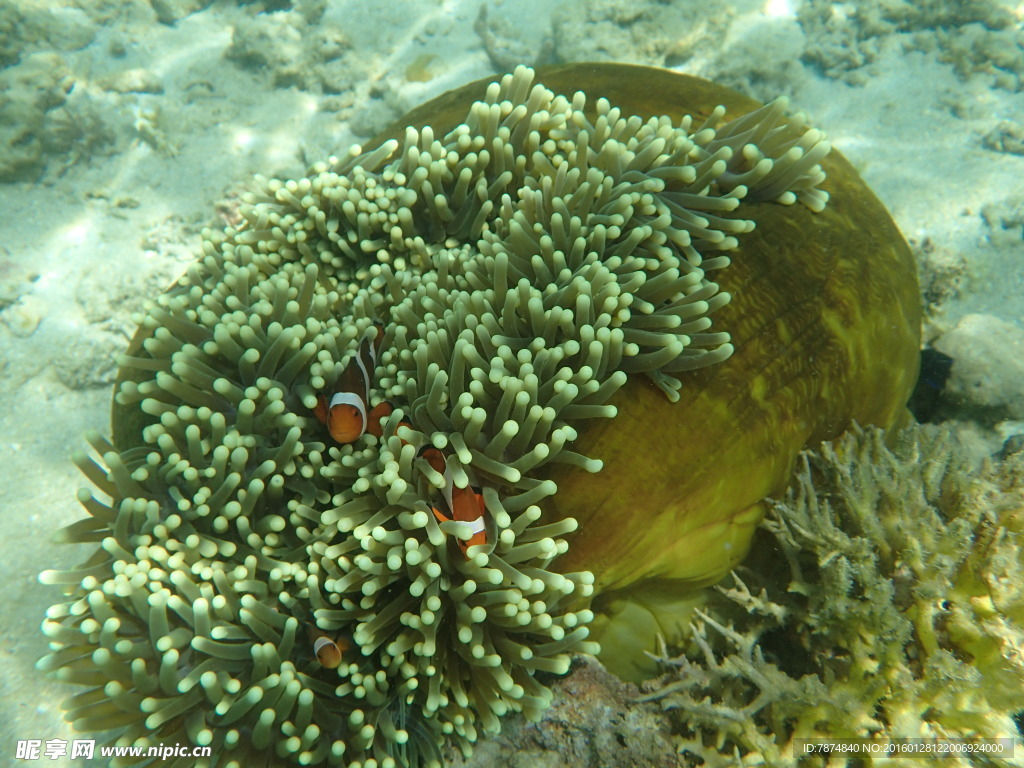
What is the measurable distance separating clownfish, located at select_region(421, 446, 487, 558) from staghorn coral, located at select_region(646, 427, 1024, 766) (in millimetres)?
847

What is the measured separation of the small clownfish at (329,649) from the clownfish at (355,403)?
1.83 feet

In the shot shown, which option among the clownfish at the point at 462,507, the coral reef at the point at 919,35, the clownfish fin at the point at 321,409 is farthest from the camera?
the coral reef at the point at 919,35

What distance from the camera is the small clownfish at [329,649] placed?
1.66m

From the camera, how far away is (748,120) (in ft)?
7.57

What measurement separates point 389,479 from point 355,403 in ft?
0.85

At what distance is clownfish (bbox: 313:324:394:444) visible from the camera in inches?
68.5

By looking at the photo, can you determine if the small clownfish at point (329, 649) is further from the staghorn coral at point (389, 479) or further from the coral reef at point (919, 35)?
the coral reef at point (919, 35)

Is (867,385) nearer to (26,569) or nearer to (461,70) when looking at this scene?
(26,569)

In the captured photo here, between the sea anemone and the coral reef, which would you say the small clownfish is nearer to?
the sea anemone

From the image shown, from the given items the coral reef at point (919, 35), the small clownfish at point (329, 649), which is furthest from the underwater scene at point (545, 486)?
the coral reef at point (919, 35)

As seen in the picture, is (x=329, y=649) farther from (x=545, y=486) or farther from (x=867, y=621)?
(x=867, y=621)

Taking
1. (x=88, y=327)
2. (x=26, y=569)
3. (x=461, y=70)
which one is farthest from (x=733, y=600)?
(x=461, y=70)

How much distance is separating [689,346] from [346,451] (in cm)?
109

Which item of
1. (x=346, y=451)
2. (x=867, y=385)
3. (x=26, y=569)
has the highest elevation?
(x=346, y=451)
